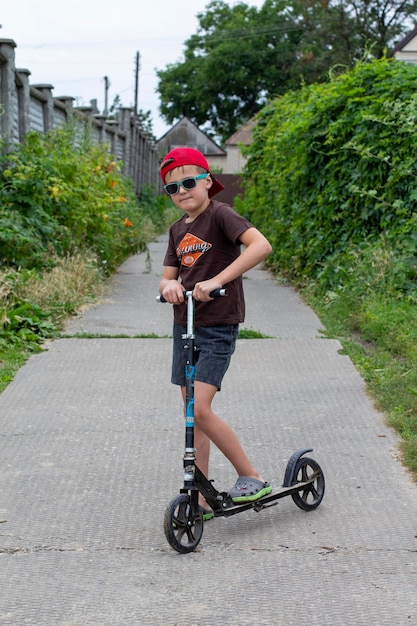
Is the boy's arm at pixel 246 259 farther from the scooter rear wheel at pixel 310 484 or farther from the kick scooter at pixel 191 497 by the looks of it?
the scooter rear wheel at pixel 310 484

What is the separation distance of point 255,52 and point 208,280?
209 ft

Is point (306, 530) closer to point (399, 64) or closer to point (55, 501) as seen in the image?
point (55, 501)

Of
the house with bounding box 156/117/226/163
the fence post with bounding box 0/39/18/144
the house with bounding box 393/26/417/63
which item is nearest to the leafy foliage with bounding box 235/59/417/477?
the fence post with bounding box 0/39/18/144

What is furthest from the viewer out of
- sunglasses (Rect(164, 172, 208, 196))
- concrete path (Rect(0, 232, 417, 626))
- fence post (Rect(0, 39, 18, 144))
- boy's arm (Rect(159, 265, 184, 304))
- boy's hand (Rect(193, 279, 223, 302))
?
fence post (Rect(0, 39, 18, 144))

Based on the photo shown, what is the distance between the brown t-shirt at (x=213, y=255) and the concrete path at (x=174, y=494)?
929mm

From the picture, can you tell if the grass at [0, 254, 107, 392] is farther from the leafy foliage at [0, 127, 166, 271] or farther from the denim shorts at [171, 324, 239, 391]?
the denim shorts at [171, 324, 239, 391]

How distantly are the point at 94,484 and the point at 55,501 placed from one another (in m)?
0.29

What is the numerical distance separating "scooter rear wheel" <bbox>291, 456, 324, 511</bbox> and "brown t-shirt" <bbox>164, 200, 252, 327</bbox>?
2.44ft

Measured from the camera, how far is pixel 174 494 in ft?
14.8

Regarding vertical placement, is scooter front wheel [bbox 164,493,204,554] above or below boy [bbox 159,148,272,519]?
below

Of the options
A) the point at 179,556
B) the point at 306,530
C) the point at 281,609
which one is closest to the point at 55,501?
the point at 179,556

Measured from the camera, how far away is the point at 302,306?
32.0ft

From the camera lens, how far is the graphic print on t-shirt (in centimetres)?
409

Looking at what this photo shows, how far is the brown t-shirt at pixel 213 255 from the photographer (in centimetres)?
404
